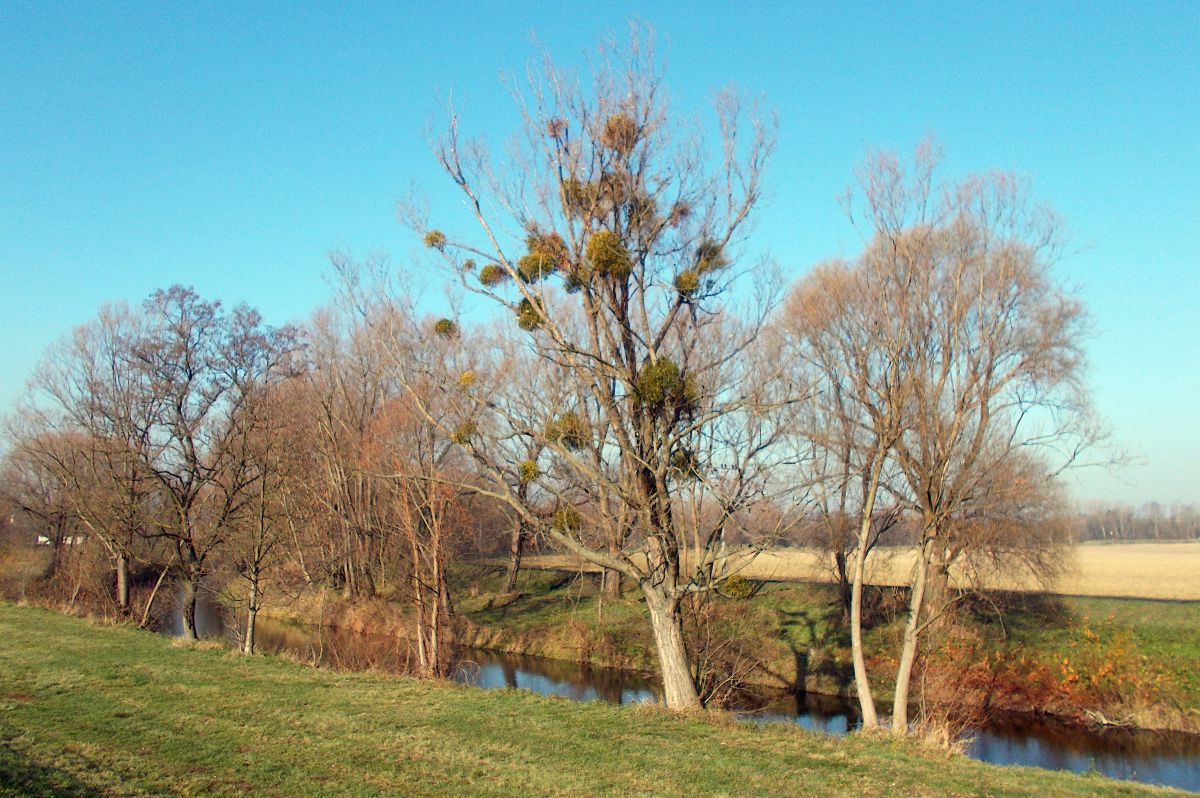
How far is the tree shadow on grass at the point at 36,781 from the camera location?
536cm

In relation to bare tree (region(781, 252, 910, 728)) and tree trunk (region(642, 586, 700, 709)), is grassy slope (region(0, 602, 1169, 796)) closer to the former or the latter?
tree trunk (region(642, 586, 700, 709))

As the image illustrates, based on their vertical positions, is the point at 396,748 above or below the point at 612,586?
above

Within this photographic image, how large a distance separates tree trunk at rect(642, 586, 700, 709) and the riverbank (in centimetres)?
212

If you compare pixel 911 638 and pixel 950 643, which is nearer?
pixel 911 638

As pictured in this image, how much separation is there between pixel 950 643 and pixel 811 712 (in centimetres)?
449

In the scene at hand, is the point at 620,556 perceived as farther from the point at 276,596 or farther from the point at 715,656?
the point at 276,596

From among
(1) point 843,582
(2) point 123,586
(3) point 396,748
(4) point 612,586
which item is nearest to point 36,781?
(3) point 396,748

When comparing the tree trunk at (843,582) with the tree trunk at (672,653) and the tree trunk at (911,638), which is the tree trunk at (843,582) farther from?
the tree trunk at (672,653)

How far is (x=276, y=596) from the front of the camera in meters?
29.7

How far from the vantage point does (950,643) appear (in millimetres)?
20719

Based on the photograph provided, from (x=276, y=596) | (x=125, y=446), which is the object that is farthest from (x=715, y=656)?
(x=276, y=596)

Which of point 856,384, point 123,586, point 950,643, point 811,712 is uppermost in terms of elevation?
point 856,384

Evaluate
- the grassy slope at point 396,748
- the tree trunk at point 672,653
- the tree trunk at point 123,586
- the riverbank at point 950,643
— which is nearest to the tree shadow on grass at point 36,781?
the grassy slope at point 396,748

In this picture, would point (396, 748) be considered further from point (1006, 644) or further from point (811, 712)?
point (1006, 644)
